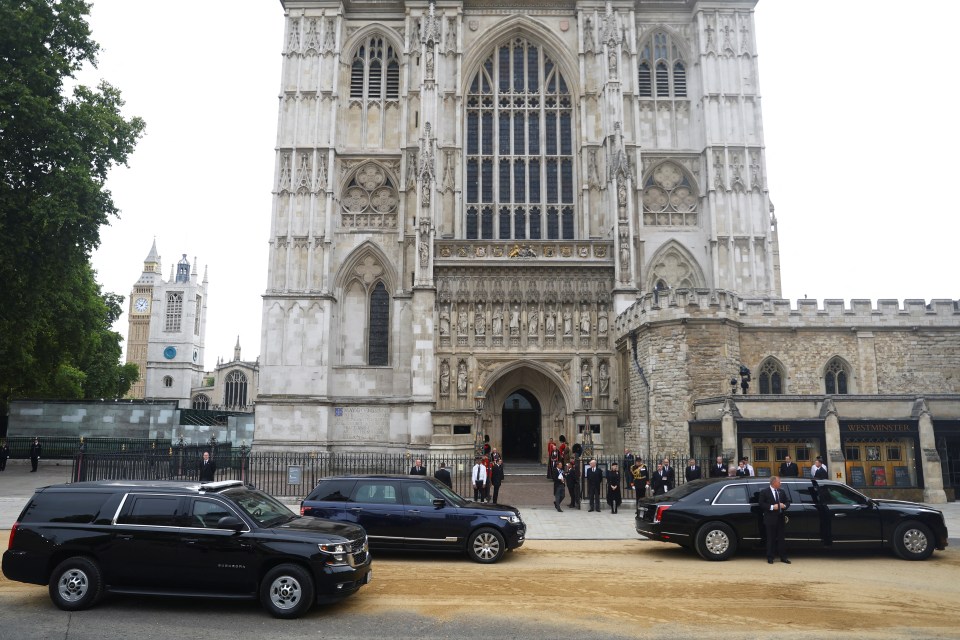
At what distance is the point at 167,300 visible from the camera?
9869cm

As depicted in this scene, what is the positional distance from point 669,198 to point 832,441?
16649mm

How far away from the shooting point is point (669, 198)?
106ft

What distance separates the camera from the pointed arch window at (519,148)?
107 ft

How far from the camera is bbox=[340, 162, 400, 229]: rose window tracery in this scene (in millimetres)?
32406

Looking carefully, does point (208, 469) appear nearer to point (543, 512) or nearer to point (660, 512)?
point (543, 512)

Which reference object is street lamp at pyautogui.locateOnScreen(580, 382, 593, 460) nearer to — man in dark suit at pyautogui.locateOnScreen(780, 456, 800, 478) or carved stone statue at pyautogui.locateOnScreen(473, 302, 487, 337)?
carved stone statue at pyautogui.locateOnScreen(473, 302, 487, 337)

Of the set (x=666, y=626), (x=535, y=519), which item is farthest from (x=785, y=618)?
(x=535, y=519)

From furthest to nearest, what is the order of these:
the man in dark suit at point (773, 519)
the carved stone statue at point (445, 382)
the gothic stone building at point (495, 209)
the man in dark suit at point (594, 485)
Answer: the gothic stone building at point (495, 209) < the carved stone statue at point (445, 382) < the man in dark suit at point (594, 485) < the man in dark suit at point (773, 519)

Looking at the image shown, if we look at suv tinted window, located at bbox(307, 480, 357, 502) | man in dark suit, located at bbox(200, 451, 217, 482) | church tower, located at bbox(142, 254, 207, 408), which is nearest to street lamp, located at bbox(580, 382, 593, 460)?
man in dark suit, located at bbox(200, 451, 217, 482)

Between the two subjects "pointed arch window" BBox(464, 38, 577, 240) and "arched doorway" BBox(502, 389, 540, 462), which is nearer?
"arched doorway" BBox(502, 389, 540, 462)

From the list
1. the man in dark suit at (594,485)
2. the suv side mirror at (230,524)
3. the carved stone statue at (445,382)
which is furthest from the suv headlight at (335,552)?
the carved stone statue at (445,382)

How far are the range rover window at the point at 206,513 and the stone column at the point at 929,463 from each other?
17.6 m

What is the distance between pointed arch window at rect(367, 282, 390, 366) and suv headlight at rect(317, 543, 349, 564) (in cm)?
2380

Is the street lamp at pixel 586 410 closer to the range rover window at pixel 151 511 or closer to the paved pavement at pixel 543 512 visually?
the paved pavement at pixel 543 512
